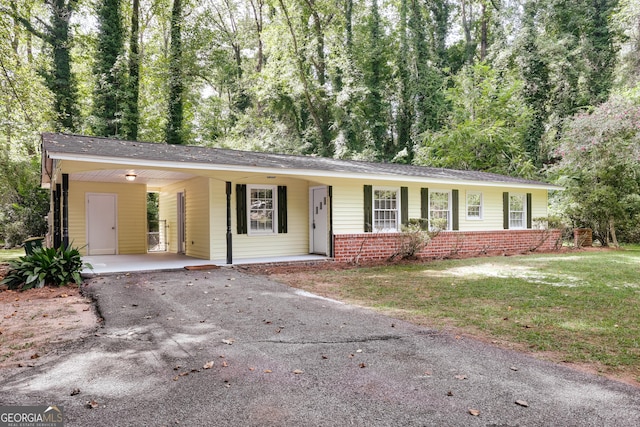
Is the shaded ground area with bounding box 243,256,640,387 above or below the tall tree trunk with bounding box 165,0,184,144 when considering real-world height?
below

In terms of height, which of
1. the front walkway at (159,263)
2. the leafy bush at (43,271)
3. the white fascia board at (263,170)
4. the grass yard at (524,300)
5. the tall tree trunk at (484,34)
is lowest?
the grass yard at (524,300)

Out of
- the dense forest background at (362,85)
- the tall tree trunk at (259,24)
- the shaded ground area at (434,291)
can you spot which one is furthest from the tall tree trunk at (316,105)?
the shaded ground area at (434,291)

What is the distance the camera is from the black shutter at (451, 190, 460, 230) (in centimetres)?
1407

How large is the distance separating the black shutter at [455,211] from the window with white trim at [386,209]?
7.52 ft

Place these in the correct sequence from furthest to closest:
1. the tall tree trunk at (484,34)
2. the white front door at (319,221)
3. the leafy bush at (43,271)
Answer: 1. the tall tree trunk at (484,34)
2. the white front door at (319,221)
3. the leafy bush at (43,271)

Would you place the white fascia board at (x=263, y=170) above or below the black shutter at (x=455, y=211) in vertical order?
above

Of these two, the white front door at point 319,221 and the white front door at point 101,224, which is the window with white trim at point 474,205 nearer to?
the white front door at point 319,221

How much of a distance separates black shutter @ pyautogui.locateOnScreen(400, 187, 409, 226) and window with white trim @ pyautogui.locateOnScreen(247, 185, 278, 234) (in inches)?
157

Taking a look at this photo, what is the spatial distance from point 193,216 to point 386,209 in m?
5.91

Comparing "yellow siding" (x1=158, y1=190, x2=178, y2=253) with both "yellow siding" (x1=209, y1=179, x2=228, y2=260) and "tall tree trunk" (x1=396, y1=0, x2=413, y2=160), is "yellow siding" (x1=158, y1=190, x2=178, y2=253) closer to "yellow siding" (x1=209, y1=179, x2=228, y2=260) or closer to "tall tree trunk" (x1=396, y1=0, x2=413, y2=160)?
"yellow siding" (x1=209, y1=179, x2=228, y2=260)

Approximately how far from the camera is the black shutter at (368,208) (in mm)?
12477

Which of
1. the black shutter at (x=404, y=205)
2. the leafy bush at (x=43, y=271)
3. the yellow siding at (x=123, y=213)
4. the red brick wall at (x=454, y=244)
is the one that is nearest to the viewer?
the leafy bush at (x=43, y=271)

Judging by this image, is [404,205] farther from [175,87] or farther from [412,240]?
[175,87]

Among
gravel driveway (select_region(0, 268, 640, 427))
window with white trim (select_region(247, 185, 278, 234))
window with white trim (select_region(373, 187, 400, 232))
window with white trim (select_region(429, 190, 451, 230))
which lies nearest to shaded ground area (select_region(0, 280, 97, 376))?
gravel driveway (select_region(0, 268, 640, 427))
